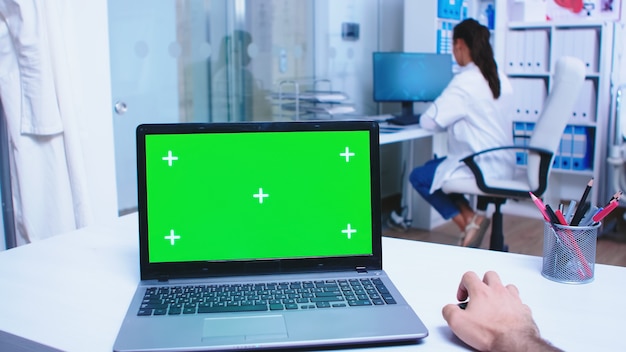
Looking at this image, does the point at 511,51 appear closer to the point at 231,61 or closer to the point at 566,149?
the point at 566,149

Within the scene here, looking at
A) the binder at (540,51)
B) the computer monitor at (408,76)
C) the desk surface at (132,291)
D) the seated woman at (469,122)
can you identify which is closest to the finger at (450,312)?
the desk surface at (132,291)

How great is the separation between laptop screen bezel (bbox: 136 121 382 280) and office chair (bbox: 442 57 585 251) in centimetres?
202

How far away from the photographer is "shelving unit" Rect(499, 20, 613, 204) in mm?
4254

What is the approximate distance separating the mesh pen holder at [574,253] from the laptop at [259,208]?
316 mm

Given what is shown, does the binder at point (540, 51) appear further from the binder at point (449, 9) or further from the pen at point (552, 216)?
the pen at point (552, 216)

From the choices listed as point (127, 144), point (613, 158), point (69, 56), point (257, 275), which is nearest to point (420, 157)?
point (613, 158)

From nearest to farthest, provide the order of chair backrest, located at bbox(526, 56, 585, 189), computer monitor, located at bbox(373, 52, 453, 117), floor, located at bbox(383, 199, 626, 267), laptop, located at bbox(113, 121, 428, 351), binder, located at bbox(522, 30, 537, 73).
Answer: laptop, located at bbox(113, 121, 428, 351)
chair backrest, located at bbox(526, 56, 585, 189)
floor, located at bbox(383, 199, 626, 267)
computer monitor, located at bbox(373, 52, 453, 117)
binder, located at bbox(522, 30, 537, 73)

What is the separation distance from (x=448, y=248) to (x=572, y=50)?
3.41 meters

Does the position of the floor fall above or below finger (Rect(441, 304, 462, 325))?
below

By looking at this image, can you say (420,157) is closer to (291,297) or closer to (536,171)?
(536,171)

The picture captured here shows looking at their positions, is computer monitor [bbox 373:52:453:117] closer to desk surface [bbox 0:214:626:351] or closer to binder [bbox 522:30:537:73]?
binder [bbox 522:30:537:73]

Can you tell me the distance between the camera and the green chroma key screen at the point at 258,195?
115cm

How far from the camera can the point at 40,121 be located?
2.31m

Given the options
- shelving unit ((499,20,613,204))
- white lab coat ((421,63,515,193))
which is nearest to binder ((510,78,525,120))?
shelving unit ((499,20,613,204))
